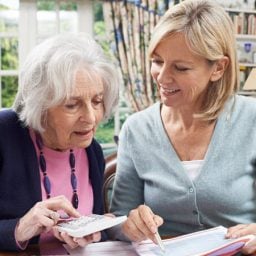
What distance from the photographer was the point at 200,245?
3.66 ft

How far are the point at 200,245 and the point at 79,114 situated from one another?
45 centimetres

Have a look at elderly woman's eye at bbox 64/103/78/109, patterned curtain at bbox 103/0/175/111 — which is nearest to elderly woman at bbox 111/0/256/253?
elderly woman's eye at bbox 64/103/78/109

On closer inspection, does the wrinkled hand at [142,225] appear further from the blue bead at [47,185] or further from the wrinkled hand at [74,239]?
the blue bead at [47,185]

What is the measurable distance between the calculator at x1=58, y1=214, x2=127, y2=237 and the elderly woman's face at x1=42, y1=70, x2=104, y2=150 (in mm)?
242

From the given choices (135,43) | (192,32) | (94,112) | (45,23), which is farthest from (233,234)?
(45,23)

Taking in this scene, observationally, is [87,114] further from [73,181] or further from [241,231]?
[241,231]

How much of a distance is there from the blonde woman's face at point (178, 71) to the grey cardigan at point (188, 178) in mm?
130

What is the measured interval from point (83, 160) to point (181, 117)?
1.18 ft

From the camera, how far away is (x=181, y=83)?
1424mm

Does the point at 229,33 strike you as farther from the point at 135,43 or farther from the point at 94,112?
the point at 135,43

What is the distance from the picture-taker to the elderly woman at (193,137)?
1.41 m

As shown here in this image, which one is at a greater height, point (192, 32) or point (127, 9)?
point (127, 9)

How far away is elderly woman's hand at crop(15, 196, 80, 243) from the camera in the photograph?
1077mm

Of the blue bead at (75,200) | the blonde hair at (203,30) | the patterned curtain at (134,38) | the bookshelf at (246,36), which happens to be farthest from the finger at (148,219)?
the bookshelf at (246,36)
